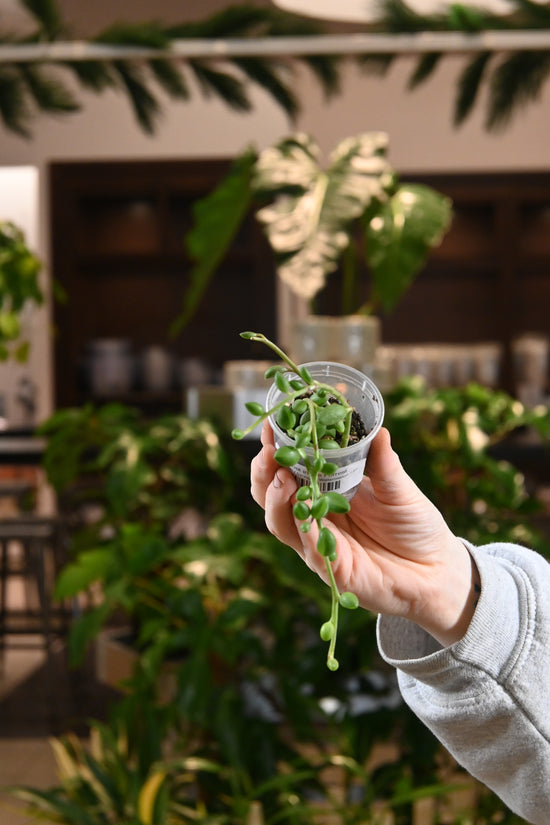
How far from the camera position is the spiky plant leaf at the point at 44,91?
258cm

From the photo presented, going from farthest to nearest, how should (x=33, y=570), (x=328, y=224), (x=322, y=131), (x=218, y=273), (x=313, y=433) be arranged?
(x=218, y=273)
(x=322, y=131)
(x=33, y=570)
(x=328, y=224)
(x=313, y=433)

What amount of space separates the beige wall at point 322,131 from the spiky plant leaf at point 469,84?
7.50 ft

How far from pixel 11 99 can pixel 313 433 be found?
2368mm

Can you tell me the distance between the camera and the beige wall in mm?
4906

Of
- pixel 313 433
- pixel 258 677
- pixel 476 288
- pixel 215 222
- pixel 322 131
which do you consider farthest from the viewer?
pixel 476 288

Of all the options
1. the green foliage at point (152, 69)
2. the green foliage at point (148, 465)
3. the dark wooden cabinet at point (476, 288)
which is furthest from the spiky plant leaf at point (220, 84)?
the dark wooden cabinet at point (476, 288)

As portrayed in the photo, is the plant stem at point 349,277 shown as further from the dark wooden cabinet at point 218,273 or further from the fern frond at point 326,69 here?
the dark wooden cabinet at point 218,273

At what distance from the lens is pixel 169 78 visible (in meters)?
2.53

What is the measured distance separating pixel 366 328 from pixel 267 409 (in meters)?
1.86

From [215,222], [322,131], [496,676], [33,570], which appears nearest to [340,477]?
[496,676]

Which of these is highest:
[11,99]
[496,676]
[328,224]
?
[11,99]

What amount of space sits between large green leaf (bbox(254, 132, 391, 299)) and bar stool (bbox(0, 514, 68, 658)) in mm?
1926

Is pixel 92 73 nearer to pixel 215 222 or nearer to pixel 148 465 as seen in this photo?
pixel 215 222

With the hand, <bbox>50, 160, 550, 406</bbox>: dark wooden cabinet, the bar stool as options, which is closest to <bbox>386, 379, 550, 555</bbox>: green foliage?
the hand
